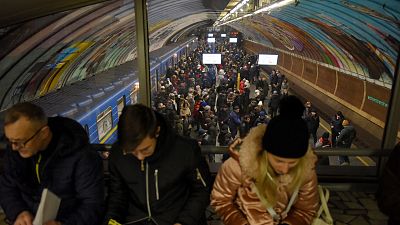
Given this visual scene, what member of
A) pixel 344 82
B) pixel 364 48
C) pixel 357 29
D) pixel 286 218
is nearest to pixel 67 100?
pixel 286 218

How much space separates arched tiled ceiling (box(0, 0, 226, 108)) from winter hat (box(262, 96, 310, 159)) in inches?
209

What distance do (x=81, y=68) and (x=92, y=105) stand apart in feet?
26.4

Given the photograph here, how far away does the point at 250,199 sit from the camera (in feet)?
7.99

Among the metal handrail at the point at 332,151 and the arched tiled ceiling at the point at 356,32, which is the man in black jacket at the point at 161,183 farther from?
the arched tiled ceiling at the point at 356,32

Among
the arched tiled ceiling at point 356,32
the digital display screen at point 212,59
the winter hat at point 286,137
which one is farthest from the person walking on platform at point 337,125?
the digital display screen at point 212,59

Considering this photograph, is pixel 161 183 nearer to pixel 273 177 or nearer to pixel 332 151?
pixel 273 177

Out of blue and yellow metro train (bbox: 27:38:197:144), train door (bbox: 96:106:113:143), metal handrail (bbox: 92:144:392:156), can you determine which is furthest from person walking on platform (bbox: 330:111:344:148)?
metal handrail (bbox: 92:144:392:156)

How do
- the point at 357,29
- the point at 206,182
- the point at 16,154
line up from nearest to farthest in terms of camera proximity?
the point at 16,154
the point at 206,182
the point at 357,29

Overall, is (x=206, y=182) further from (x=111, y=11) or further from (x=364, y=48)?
(x=364, y=48)

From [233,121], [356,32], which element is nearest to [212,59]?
[233,121]

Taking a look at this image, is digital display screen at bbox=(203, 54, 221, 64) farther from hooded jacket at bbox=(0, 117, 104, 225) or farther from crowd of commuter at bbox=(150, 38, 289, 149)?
hooded jacket at bbox=(0, 117, 104, 225)

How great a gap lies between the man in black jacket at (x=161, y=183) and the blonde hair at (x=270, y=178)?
18.4 inches

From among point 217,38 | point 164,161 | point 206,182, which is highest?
point 164,161

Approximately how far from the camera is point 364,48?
41.7ft
